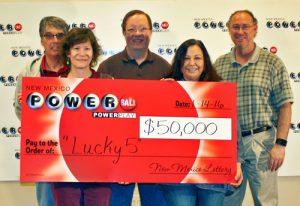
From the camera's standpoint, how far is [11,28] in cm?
256

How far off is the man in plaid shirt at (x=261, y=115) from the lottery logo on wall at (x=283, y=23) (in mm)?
484

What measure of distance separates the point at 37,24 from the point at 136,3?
706 millimetres

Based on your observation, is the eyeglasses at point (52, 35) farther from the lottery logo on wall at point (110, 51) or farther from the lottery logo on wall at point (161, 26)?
the lottery logo on wall at point (161, 26)

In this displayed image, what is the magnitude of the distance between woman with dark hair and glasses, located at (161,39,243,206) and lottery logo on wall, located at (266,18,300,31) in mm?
1001

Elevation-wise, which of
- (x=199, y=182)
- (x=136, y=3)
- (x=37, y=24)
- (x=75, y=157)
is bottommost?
(x=199, y=182)

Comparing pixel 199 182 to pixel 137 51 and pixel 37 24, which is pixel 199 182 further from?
pixel 37 24

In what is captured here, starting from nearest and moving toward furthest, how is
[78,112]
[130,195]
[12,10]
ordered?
[78,112]
[130,195]
[12,10]

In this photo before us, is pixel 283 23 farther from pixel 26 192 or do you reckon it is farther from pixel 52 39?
pixel 26 192

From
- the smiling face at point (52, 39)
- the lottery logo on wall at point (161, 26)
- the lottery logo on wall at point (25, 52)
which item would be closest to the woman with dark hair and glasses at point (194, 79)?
the smiling face at point (52, 39)

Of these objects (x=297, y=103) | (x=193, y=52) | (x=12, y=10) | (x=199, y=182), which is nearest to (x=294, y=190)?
(x=297, y=103)

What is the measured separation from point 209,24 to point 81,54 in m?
1.15

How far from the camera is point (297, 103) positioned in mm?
2604

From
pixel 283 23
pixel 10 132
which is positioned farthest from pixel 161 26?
pixel 10 132

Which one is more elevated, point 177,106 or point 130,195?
Result: point 177,106
